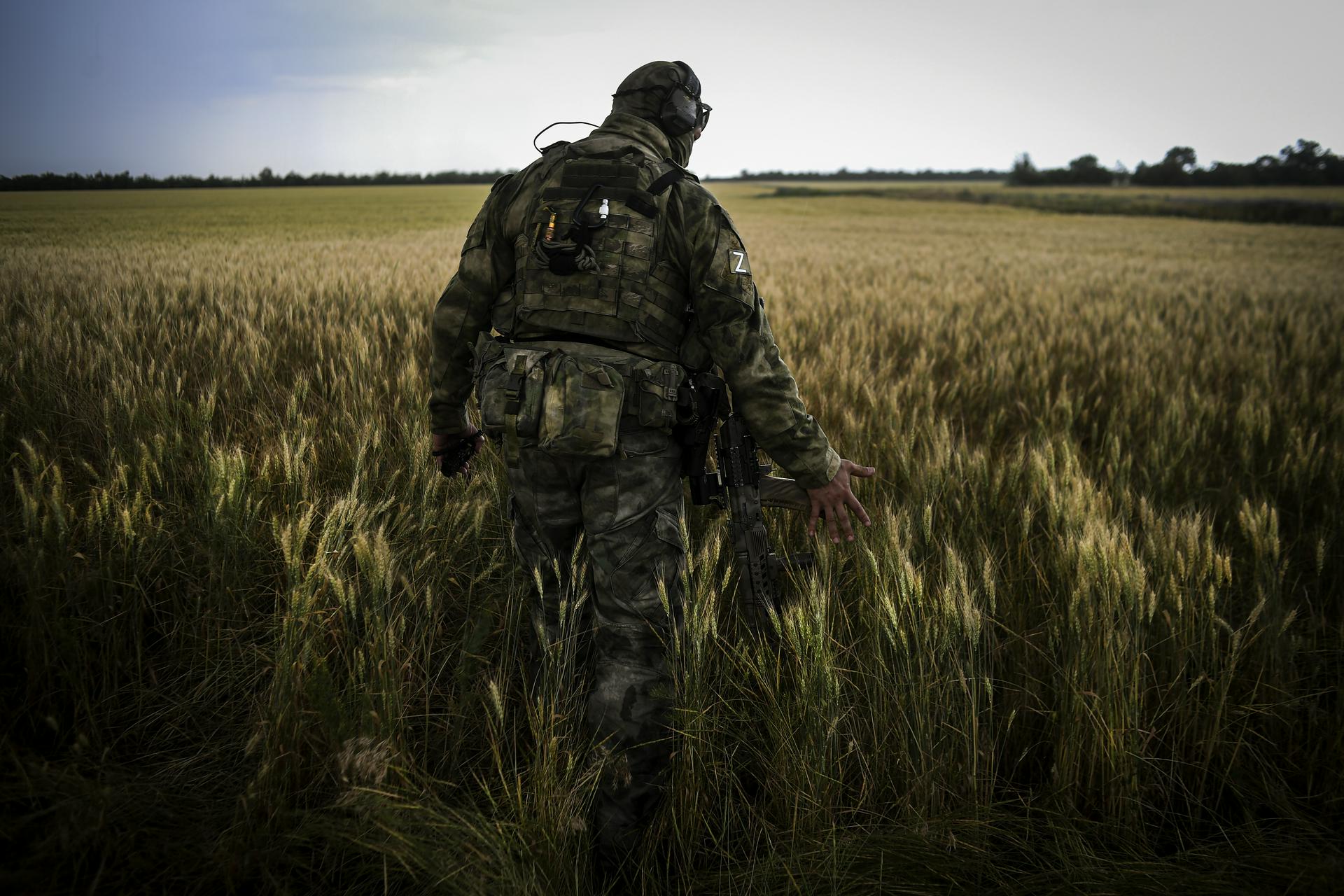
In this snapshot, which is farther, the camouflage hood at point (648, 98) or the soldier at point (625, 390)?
the camouflage hood at point (648, 98)

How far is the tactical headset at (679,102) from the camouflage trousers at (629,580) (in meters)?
0.94

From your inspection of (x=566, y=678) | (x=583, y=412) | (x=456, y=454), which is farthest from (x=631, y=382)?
(x=456, y=454)

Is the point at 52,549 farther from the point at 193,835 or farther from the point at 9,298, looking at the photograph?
the point at 9,298

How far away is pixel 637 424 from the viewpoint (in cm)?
186

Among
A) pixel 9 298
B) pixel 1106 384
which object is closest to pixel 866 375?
pixel 1106 384

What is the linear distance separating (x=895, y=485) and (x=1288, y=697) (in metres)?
1.44

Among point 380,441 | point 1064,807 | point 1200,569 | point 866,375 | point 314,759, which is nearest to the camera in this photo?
point 314,759

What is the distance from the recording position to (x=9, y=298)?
3.89 m

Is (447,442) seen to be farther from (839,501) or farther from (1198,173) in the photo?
(1198,173)

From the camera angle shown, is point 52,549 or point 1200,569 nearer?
point 52,549

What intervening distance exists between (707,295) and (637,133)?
1.82 ft

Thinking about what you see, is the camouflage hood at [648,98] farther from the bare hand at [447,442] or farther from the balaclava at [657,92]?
the bare hand at [447,442]

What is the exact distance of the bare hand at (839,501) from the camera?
6.56ft

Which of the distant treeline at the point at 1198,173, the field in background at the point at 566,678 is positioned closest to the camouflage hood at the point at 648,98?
the field in background at the point at 566,678
